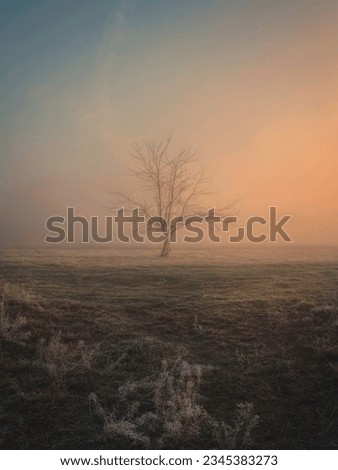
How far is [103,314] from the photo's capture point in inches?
555

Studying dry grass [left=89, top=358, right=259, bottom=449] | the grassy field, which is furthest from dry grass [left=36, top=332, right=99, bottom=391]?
dry grass [left=89, top=358, right=259, bottom=449]

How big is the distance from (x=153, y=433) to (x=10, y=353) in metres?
5.37

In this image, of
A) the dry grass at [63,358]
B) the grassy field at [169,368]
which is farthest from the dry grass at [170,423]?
the dry grass at [63,358]

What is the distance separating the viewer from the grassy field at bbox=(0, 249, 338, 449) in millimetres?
6797

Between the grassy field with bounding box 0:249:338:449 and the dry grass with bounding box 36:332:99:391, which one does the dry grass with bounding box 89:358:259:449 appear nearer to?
the grassy field with bounding box 0:249:338:449

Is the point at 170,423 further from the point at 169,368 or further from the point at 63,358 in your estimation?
the point at 63,358

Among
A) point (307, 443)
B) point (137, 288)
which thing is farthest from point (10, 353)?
point (137, 288)

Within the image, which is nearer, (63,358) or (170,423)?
(170,423)

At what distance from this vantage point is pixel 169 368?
9602 millimetres

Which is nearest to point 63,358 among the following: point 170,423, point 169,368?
point 169,368

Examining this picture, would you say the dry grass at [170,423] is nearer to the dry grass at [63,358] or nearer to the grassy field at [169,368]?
the grassy field at [169,368]

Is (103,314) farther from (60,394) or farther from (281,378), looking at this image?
(281,378)

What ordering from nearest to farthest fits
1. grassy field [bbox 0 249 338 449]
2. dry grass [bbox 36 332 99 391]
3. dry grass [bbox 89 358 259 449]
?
dry grass [bbox 89 358 259 449], grassy field [bbox 0 249 338 449], dry grass [bbox 36 332 99 391]

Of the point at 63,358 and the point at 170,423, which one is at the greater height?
the point at 63,358
